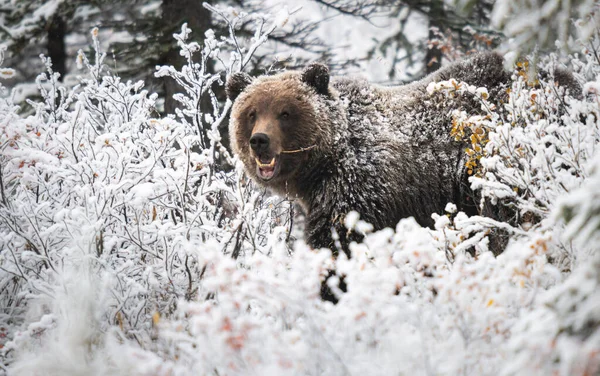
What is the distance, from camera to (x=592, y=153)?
3221mm

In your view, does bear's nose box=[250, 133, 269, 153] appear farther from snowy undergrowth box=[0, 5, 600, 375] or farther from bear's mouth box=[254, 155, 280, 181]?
snowy undergrowth box=[0, 5, 600, 375]

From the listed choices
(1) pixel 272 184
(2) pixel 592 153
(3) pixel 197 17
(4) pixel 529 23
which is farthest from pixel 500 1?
(3) pixel 197 17

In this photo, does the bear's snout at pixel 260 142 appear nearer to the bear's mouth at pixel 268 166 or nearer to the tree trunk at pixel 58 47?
the bear's mouth at pixel 268 166

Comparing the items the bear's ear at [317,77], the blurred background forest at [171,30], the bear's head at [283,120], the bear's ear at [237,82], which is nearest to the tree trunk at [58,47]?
the blurred background forest at [171,30]

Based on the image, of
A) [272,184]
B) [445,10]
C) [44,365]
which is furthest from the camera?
[445,10]

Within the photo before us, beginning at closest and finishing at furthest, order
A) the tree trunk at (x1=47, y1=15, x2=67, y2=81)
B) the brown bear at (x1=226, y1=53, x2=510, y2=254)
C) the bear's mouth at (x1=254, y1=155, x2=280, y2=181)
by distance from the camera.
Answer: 1. the brown bear at (x1=226, y1=53, x2=510, y2=254)
2. the bear's mouth at (x1=254, y1=155, x2=280, y2=181)
3. the tree trunk at (x1=47, y1=15, x2=67, y2=81)

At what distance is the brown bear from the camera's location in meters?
4.59

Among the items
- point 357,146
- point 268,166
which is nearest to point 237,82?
point 268,166

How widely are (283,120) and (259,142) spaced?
0.43m

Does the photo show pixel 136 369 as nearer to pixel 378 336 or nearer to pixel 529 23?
pixel 378 336

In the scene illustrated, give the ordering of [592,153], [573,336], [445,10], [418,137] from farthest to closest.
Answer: [445,10]
[418,137]
[592,153]
[573,336]

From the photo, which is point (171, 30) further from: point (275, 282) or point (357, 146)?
point (275, 282)

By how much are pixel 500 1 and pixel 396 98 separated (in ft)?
9.04

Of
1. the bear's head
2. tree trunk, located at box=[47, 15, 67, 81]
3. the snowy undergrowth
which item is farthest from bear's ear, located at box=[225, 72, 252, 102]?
tree trunk, located at box=[47, 15, 67, 81]
